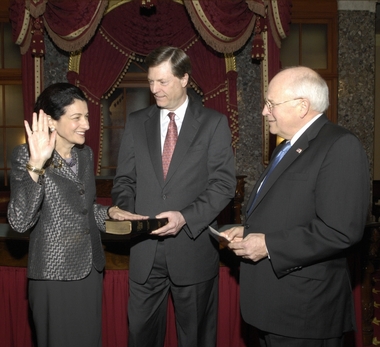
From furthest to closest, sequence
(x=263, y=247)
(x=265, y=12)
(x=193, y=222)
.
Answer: (x=265, y=12) → (x=193, y=222) → (x=263, y=247)

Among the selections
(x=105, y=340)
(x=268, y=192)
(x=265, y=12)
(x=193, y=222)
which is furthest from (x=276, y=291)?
(x=265, y=12)

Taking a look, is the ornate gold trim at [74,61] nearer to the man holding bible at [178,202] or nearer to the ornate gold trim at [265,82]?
the ornate gold trim at [265,82]

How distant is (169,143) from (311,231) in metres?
0.97

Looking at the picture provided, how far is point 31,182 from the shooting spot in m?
1.98

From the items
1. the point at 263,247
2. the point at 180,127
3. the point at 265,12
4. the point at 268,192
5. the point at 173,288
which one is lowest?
the point at 173,288

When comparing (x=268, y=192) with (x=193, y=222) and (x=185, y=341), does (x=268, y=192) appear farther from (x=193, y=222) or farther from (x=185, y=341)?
(x=185, y=341)

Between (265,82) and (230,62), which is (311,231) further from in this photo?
(230,62)

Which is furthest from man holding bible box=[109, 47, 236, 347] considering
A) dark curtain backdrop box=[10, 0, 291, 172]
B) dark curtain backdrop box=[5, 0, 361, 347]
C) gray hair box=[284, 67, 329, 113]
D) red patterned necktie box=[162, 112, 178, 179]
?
dark curtain backdrop box=[10, 0, 291, 172]

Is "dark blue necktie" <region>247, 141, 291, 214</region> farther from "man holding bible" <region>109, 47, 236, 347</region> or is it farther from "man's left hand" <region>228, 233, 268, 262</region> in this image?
"man holding bible" <region>109, 47, 236, 347</region>

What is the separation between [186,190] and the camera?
246cm

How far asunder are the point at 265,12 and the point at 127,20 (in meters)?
1.81

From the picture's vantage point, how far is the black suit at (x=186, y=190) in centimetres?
244

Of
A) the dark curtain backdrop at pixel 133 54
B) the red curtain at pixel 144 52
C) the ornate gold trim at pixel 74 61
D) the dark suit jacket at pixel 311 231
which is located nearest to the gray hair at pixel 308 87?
the dark suit jacket at pixel 311 231

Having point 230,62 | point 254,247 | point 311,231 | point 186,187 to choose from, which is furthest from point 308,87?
point 230,62
